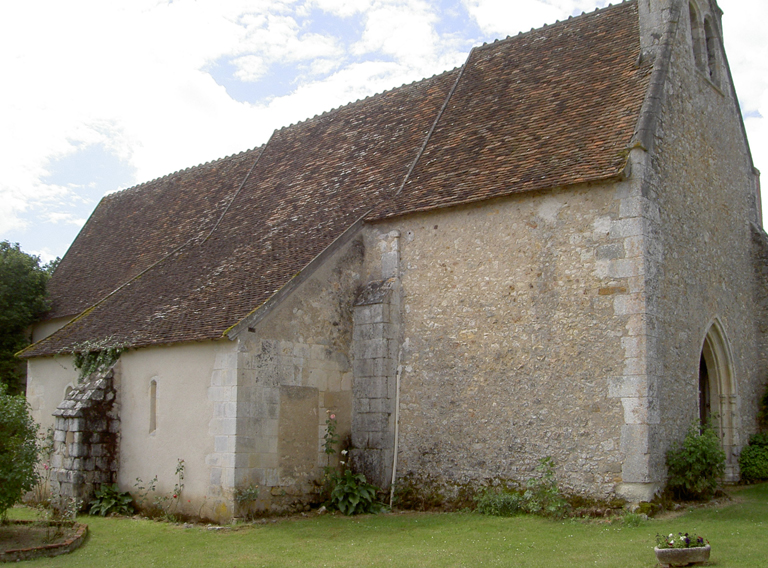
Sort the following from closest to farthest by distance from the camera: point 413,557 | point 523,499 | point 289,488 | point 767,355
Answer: point 413,557 → point 523,499 → point 289,488 → point 767,355

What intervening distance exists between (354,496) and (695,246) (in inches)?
294

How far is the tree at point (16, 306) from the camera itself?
1920cm

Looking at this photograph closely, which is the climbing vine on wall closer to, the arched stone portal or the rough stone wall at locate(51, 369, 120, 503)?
the rough stone wall at locate(51, 369, 120, 503)

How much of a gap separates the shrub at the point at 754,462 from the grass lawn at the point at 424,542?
196 centimetres

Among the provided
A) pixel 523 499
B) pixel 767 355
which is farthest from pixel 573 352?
pixel 767 355

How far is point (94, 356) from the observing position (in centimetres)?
1447

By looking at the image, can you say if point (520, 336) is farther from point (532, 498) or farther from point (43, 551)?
point (43, 551)

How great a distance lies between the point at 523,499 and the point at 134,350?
24.9ft

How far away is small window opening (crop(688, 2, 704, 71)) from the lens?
14.1 m

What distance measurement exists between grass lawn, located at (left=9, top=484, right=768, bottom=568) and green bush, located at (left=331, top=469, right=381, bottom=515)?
440 millimetres

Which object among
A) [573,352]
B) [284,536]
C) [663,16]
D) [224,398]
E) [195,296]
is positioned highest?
[663,16]

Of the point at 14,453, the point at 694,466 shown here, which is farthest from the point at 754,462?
the point at 14,453

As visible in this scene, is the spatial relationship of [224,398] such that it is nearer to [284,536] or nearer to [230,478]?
[230,478]

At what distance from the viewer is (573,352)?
1136 centimetres
